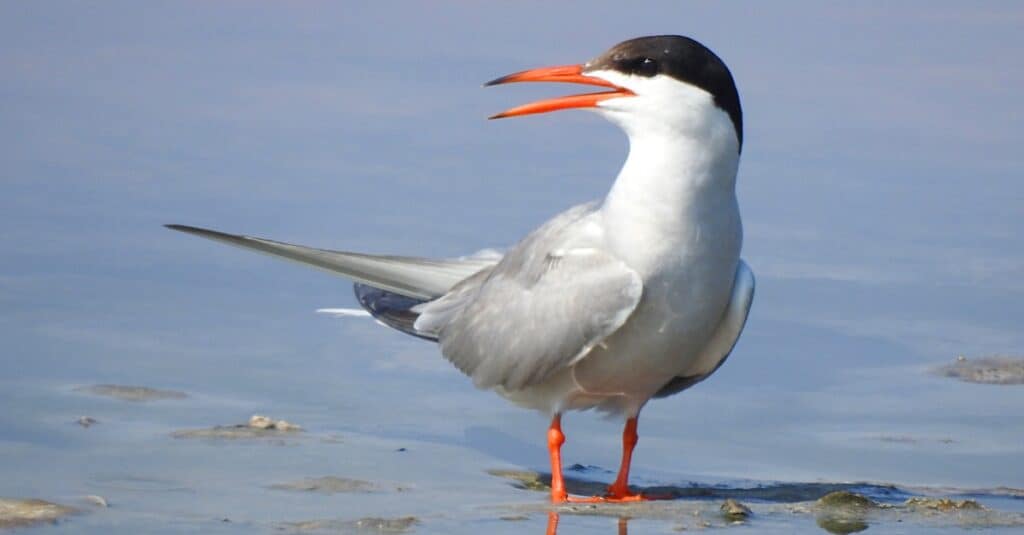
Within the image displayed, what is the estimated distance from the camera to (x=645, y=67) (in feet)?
16.4

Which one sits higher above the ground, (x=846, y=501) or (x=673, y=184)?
(x=673, y=184)

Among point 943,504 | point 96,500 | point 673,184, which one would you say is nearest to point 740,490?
point 943,504

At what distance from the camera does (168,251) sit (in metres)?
7.16

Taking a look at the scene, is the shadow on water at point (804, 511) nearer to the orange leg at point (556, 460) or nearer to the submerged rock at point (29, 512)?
the orange leg at point (556, 460)

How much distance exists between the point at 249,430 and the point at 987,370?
2.53 meters

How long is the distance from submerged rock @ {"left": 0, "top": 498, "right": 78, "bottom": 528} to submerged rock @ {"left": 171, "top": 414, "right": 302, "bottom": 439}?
3.03 feet

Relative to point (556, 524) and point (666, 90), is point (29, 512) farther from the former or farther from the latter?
point (666, 90)

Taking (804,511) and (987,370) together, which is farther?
(987,370)

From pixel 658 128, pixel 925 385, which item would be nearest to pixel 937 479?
pixel 925 385

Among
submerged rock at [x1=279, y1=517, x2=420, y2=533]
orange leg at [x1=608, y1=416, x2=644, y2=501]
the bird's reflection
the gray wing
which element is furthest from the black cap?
submerged rock at [x1=279, y1=517, x2=420, y2=533]

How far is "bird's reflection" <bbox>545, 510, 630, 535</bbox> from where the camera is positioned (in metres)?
4.61

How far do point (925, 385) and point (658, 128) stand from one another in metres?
1.80

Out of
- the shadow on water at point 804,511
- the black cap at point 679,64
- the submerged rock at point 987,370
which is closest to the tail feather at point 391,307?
the shadow on water at point 804,511

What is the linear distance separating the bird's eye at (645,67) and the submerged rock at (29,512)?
179 centimetres
